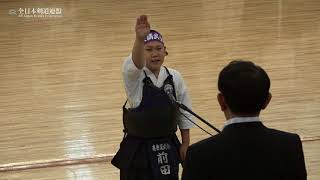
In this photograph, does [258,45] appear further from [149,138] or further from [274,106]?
[149,138]

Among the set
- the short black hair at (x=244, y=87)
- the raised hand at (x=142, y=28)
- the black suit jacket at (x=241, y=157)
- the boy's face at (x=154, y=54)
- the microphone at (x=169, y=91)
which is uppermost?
the raised hand at (x=142, y=28)

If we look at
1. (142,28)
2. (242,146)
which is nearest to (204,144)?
(242,146)

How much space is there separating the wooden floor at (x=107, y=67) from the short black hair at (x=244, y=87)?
2.81m

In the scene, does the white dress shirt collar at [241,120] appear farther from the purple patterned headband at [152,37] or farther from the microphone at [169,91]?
the purple patterned headband at [152,37]

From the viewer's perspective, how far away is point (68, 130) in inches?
219

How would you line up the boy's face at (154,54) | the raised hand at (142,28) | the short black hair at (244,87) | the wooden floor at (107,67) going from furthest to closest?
1. the wooden floor at (107,67)
2. the boy's face at (154,54)
3. the raised hand at (142,28)
4. the short black hair at (244,87)

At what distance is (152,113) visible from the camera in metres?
2.86

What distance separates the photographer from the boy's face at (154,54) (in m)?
2.94

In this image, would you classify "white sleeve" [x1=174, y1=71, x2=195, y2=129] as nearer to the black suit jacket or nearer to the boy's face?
the boy's face

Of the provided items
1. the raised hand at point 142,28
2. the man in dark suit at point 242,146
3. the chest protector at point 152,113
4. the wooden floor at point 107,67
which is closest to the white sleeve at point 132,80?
the chest protector at point 152,113

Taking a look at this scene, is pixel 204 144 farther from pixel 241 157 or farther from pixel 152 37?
pixel 152 37

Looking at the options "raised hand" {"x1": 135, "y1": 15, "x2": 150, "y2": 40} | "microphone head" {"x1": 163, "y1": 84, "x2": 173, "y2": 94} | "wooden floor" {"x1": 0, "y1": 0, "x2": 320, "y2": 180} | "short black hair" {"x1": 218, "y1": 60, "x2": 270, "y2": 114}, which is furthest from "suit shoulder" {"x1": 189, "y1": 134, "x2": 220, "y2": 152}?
"wooden floor" {"x1": 0, "y1": 0, "x2": 320, "y2": 180}

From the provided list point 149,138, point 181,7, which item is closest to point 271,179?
point 149,138

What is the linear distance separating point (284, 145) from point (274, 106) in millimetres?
4332
